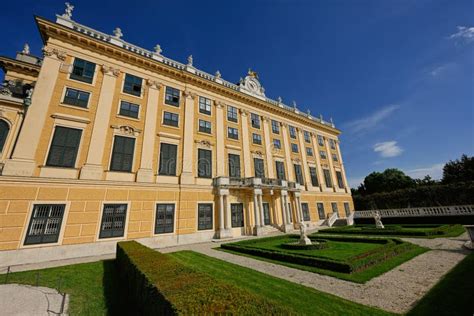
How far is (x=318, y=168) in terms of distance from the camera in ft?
104

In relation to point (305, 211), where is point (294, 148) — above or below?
above

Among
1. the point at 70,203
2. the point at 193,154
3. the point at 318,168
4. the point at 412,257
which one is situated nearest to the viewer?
the point at 412,257

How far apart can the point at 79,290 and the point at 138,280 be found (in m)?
3.62

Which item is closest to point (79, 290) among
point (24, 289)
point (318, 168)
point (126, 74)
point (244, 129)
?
point (24, 289)

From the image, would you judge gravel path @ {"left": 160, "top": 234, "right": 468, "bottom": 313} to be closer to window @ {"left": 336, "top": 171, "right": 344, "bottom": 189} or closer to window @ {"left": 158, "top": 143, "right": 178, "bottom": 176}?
window @ {"left": 158, "top": 143, "right": 178, "bottom": 176}

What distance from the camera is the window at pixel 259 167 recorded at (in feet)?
79.5

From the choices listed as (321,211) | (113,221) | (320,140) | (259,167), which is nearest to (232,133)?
(259,167)

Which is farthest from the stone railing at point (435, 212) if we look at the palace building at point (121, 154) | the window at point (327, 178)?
the palace building at point (121, 154)

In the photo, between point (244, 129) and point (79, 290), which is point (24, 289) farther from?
point (244, 129)

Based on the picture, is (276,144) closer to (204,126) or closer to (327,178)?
(204,126)

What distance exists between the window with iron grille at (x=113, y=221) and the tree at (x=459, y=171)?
55.0 metres

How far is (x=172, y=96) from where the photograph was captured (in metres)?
20.4

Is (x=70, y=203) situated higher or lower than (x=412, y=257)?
higher

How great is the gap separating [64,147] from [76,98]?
4.16m
